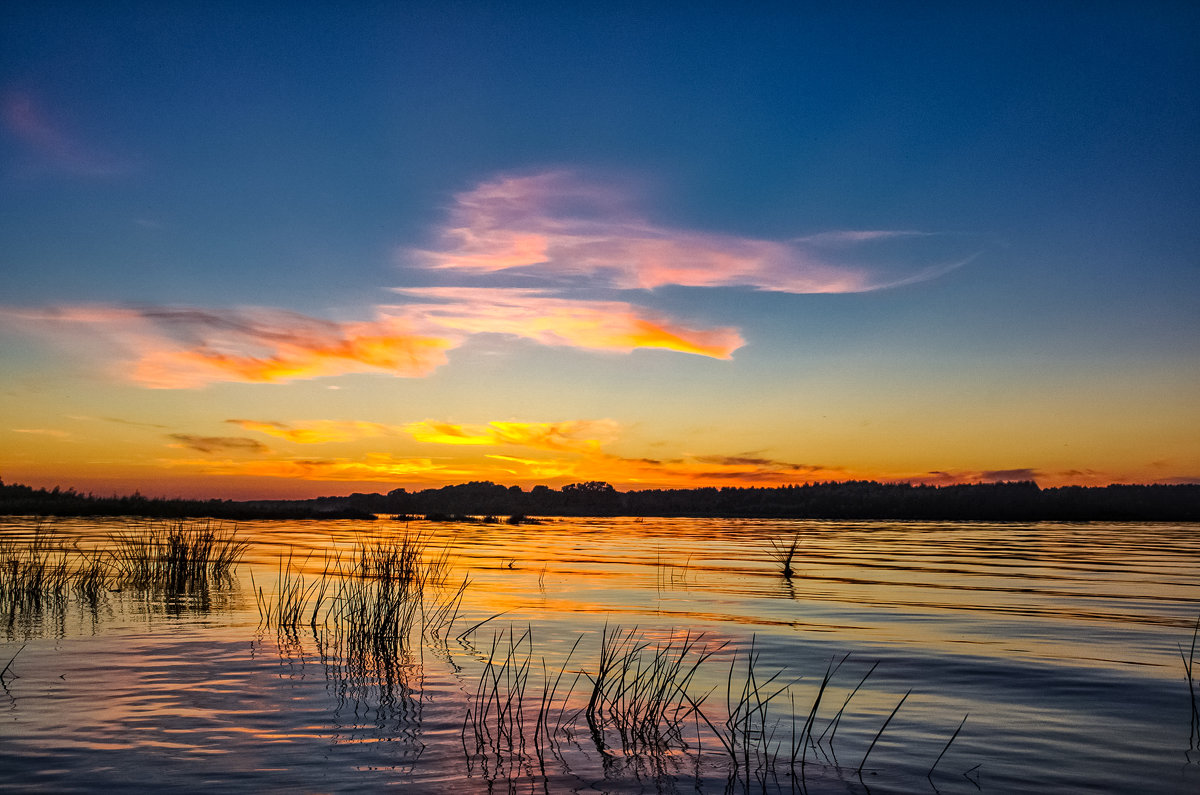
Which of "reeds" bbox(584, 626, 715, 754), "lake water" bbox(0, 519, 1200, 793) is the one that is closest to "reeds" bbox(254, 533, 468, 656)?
"lake water" bbox(0, 519, 1200, 793)

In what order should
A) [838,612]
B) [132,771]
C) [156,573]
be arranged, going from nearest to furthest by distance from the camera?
[132,771] → [838,612] → [156,573]

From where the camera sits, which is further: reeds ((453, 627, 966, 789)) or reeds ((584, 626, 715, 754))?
reeds ((584, 626, 715, 754))

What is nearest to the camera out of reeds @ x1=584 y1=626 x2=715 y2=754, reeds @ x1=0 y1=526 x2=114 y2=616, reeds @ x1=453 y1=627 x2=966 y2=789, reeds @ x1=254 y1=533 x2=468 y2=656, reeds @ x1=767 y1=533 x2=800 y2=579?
reeds @ x1=453 y1=627 x2=966 y2=789

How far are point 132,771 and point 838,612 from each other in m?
16.9

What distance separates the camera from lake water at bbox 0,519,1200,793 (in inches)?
299

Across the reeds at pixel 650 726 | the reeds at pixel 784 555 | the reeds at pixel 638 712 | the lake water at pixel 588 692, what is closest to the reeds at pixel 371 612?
the lake water at pixel 588 692

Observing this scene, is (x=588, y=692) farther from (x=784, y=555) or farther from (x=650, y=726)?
(x=784, y=555)

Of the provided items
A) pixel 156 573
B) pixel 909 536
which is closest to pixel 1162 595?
pixel 156 573

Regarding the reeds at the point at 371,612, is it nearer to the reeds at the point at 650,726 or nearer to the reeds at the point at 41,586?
the reeds at the point at 650,726

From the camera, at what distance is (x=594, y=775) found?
745 cm

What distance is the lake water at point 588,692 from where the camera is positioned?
7594 mm

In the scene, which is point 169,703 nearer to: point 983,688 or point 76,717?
point 76,717

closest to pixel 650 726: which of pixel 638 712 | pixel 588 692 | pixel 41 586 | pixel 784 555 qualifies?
pixel 638 712

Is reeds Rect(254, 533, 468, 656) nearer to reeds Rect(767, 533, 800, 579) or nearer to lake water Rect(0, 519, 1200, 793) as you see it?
lake water Rect(0, 519, 1200, 793)
